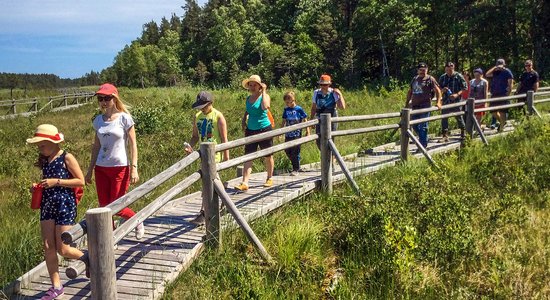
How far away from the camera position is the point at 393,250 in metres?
4.91

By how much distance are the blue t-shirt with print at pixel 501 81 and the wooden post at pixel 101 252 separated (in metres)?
10.9

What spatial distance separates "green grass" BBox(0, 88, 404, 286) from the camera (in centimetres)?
520

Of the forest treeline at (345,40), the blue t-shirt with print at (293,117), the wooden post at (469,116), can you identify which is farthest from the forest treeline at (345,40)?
the blue t-shirt with print at (293,117)

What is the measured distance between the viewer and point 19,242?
5.25 meters

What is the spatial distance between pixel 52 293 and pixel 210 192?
1.64 metres

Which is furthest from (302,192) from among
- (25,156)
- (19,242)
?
(25,156)

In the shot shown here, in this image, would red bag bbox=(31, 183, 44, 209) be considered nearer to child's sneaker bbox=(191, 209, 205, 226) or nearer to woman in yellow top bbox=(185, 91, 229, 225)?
child's sneaker bbox=(191, 209, 205, 226)

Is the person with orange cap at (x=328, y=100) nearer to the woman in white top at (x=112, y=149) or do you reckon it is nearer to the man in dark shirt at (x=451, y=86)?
the man in dark shirt at (x=451, y=86)

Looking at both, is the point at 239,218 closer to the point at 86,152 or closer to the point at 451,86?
the point at 451,86

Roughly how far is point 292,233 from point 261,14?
265 feet

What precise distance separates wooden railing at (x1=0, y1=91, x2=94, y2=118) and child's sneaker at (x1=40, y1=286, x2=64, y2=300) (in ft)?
78.2

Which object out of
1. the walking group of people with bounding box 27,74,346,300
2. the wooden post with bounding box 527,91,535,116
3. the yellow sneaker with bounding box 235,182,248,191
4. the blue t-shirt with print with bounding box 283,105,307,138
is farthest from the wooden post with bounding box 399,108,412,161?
the wooden post with bounding box 527,91,535,116

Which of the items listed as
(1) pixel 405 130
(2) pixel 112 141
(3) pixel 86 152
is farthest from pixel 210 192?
(3) pixel 86 152

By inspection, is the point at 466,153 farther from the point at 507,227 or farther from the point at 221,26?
the point at 221,26
